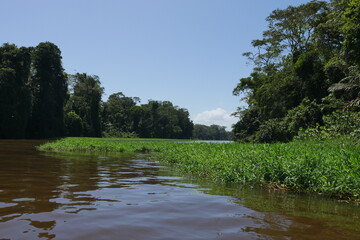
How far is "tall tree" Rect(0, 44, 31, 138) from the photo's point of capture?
53.0m

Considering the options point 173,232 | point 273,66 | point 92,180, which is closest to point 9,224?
point 173,232

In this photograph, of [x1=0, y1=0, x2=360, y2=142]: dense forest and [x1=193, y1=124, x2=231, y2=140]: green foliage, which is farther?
[x1=193, y1=124, x2=231, y2=140]: green foliage

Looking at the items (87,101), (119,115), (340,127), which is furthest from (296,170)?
(119,115)

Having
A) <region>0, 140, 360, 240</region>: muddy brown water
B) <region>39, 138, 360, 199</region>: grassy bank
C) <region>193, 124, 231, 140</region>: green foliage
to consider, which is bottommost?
<region>0, 140, 360, 240</region>: muddy brown water

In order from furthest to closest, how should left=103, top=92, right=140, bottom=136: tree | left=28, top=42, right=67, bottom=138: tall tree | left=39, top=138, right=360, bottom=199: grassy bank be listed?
left=103, top=92, right=140, bottom=136: tree, left=28, top=42, right=67, bottom=138: tall tree, left=39, top=138, right=360, bottom=199: grassy bank

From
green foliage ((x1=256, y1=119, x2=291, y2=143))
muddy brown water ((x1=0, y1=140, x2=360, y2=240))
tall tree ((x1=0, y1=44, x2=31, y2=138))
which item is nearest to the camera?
muddy brown water ((x1=0, y1=140, x2=360, y2=240))

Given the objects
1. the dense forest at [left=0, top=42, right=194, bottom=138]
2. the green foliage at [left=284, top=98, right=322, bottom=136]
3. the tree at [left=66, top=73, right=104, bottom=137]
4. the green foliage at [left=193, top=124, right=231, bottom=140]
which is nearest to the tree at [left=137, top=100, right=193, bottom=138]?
the dense forest at [left=0, top=42, right=194, bottom=138]

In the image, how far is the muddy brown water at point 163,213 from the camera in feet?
14.4

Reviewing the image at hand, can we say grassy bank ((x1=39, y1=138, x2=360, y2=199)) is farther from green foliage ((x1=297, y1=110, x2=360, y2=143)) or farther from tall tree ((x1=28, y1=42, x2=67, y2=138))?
tall tree ((x1=28, y1=42, x2=67, y2=138))

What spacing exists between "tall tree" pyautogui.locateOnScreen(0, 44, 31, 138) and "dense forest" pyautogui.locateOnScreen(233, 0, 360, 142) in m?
38.7

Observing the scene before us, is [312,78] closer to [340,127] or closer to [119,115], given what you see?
[340,127]

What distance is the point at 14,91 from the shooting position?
54.2 meters

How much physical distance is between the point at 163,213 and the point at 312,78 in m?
27.1

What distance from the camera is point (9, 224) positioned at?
4.51 m
